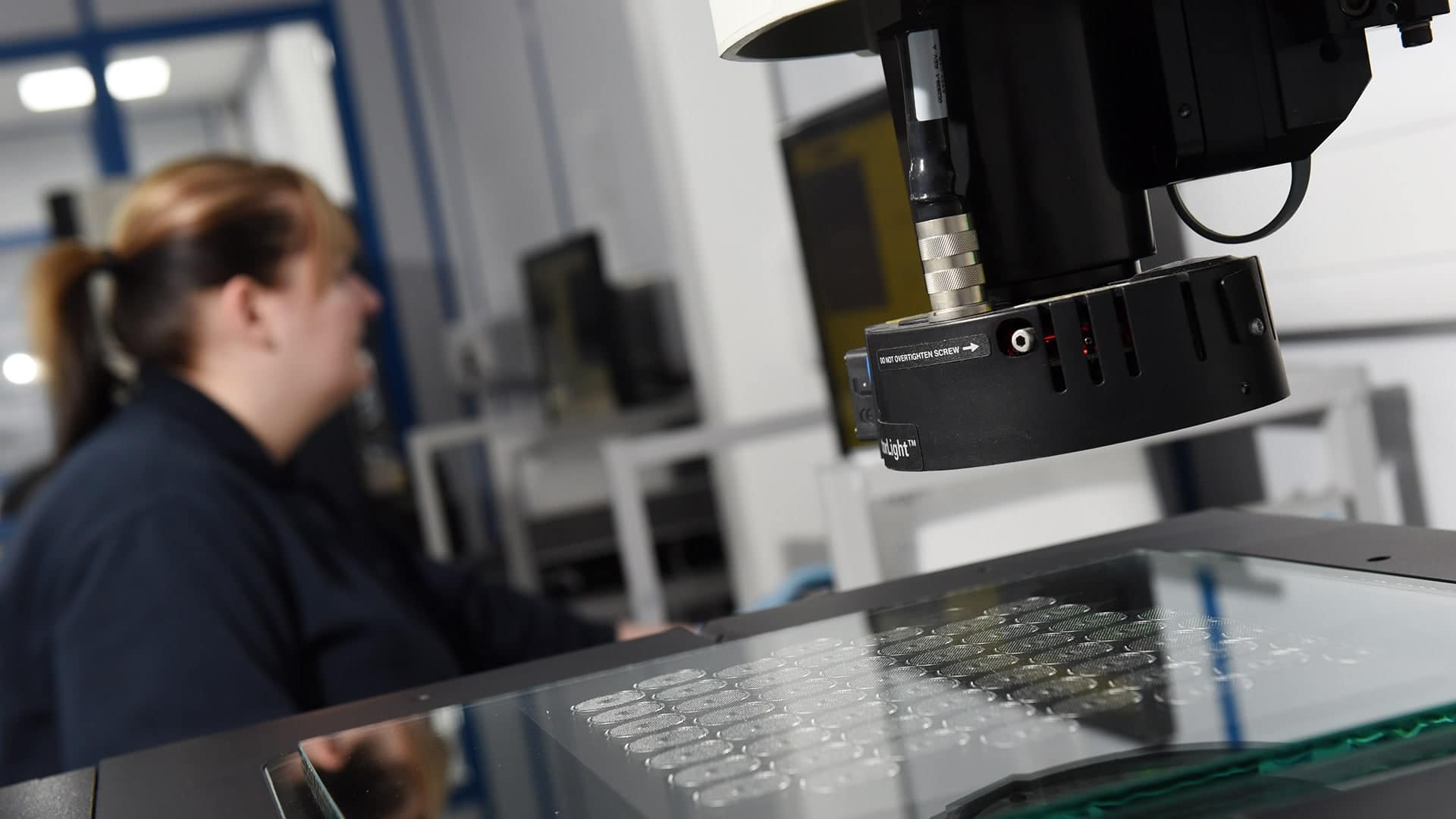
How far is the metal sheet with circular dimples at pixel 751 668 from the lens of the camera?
0.60m

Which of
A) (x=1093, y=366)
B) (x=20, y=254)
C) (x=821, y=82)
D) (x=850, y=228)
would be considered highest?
(x=20, y=254)

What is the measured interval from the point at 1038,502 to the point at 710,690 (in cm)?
74

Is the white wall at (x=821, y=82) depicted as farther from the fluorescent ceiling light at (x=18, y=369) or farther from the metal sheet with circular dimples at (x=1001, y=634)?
the fluorescent ceiling light at (x=18, y=369)

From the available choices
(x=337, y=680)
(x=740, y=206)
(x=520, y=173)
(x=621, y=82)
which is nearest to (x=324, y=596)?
(x=337, y=680)

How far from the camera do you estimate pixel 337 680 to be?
1.13 meters

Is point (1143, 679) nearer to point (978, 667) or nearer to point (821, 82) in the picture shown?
point (978, 667)

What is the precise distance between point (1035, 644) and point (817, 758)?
144mm

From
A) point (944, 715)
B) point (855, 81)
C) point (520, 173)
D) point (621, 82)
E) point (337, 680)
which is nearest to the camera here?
point (944, 715)

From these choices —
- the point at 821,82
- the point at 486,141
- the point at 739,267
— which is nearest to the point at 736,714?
the point at 821,82

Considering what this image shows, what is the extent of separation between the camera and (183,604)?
3.38ft

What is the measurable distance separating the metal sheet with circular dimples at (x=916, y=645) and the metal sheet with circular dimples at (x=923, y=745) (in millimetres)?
123

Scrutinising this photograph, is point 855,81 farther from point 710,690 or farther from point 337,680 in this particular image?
point 710,690

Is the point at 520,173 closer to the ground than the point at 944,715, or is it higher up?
higher up

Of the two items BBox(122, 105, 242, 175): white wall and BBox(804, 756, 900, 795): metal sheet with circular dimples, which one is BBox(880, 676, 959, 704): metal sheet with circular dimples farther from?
BBox(122, 105, 242, 175): white wall
